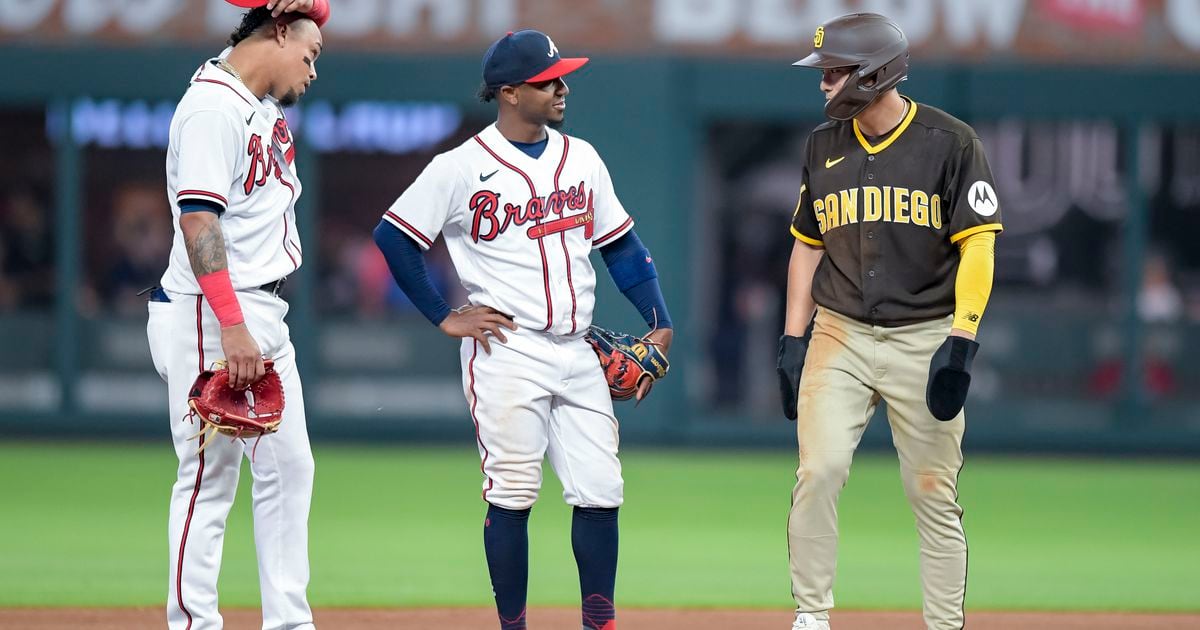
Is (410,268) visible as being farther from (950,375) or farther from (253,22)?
(950,375)

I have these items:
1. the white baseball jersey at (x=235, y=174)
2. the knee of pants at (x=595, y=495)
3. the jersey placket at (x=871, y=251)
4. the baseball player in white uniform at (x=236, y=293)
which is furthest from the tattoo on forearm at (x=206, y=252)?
the jersey placket at (x=871, y=251)

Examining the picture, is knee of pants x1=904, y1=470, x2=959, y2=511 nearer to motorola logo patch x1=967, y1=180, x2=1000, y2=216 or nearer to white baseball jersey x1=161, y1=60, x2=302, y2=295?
motorola logo patch x1=967, y1=180, x2=1000, y2=216

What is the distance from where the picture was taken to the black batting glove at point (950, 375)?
15.2ft

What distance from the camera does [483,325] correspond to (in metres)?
4.88

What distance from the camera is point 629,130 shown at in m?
12.5

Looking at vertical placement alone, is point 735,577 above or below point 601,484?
below

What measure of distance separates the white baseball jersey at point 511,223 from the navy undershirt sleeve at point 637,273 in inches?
10.8

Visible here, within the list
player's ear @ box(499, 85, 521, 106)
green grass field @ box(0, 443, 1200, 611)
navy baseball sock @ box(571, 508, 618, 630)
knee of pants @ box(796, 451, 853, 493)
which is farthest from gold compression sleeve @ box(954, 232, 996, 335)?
green grass field @ box(0, 443, 1200, 611)

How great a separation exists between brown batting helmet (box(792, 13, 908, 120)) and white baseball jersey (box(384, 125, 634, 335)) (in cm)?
89

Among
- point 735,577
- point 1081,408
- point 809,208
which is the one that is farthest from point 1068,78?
point 809,208

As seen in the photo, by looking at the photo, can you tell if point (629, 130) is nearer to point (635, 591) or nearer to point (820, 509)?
point (635, 591)

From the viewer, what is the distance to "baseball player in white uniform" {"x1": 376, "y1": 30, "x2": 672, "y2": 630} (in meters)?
4.82

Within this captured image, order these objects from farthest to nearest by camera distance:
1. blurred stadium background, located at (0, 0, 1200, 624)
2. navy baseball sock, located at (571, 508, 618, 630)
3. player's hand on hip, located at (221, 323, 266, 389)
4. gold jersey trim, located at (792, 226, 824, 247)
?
blurred stadium background, located at (0, 0, 1200, 624)
gold jersey trim, located at (792, 226, 824, 247)
navy baseball sock, located at (571, 508, 618, 630)
player's hand on hip, located at (221, 323, 266, 389)

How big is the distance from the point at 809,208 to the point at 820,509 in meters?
1.01
